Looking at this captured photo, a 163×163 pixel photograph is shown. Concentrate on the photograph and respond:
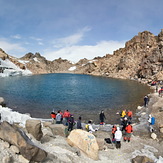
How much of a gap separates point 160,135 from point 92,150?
8.62m

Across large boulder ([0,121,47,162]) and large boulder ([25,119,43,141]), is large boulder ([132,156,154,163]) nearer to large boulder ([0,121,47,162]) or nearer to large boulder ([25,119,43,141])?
large boulder ([0,121,47,162])

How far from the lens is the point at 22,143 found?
7.49m

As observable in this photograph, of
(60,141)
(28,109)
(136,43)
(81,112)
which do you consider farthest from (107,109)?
(136,43)

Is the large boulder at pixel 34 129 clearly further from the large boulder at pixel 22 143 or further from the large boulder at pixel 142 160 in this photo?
the large boulder at pixel 142 160

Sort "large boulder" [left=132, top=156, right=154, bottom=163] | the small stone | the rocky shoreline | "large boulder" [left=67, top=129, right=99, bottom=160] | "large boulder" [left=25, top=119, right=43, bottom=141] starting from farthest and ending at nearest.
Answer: "large boulder" [left=25, top=119, right=43, bottom=141] → "large boulder" [left=67, top=129, right=99, bottom=160] → "large boulder" [left=132, top=156, right=154, bottom=163] → the rocky shoreline → the small stone

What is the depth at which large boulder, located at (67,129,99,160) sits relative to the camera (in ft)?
35.4

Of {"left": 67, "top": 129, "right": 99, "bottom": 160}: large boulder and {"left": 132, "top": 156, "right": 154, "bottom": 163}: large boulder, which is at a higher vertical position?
{"left": 67, "top": 129, "right": 99, "bottom": 160}: large boulder

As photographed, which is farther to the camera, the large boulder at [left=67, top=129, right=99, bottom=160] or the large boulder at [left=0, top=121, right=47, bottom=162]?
the large boulder at [left=67, top=129, right=99, bottom=160]

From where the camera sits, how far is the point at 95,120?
2178 cm

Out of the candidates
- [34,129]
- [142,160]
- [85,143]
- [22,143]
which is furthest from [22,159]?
[142,160]

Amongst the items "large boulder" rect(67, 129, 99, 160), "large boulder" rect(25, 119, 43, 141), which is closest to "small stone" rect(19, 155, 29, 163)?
"large boulder" rect(25, 119, 43, 141)

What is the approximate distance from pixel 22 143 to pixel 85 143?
193 inches

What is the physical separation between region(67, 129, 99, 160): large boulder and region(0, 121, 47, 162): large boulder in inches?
143

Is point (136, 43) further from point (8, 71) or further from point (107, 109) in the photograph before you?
point (107, 109)
